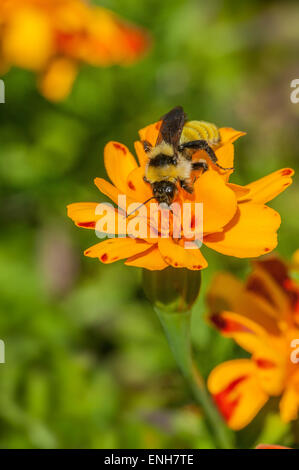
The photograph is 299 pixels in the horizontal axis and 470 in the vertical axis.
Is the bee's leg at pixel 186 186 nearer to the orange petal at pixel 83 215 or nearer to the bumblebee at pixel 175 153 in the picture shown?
the bumblebee at pixel 175 153

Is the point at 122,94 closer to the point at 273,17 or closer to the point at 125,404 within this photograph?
the point at 273,17

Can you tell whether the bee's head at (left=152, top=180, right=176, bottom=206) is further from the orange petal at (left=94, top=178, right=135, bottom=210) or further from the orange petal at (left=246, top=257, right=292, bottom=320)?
the orange petal at (left=246, top=257, right=292, bottom=320)

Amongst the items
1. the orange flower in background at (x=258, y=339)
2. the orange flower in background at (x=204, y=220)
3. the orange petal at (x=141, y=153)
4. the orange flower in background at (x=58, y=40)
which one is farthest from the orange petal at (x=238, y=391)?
the orange flower in background at (x=58, y=40)

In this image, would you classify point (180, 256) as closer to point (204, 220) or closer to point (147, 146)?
point (204, 220)

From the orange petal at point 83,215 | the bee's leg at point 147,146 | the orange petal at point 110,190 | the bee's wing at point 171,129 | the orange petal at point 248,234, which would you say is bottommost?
the orange petal at point 248,234

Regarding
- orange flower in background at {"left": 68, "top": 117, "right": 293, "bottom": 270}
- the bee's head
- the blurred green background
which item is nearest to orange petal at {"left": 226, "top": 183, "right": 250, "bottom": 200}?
orange flower in background at {"left": 68, "top": 117, "right": 293, "bottom": 270}

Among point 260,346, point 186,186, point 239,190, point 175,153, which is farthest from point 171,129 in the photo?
point 260,346

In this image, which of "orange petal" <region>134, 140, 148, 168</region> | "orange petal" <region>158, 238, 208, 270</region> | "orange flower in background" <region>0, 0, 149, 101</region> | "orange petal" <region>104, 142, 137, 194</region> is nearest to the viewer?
"orange petal" <region>158, 238, 208, 270</region>
